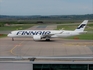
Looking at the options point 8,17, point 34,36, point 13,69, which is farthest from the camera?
point 34,36

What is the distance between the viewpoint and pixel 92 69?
130 inches

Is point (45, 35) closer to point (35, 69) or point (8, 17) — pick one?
point (8, 17)

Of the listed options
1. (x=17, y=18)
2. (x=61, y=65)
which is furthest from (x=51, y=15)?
(x=61, y=65)

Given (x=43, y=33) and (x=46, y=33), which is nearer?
(x=43, y=33)

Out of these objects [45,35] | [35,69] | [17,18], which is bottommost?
[45,35]

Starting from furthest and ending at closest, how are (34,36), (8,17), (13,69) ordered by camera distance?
1. (34,36)
2. (8,17)
3. (13,69)

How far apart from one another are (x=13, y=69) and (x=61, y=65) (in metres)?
0.67

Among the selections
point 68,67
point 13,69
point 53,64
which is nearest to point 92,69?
point 68,67

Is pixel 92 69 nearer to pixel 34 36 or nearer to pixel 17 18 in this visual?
pixel 17 18

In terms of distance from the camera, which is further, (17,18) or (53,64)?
(17,18)

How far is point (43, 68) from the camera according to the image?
3303 mm

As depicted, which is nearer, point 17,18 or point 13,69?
point 13,69

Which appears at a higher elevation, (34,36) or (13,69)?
(13,69)

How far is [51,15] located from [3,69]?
301cm
